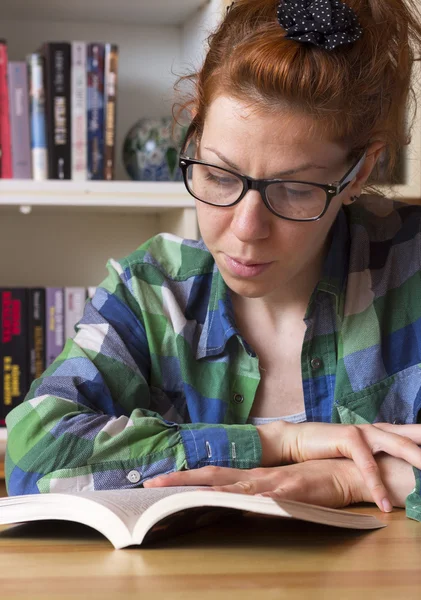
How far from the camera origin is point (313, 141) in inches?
39.9

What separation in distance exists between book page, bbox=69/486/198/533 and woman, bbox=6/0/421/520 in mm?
104

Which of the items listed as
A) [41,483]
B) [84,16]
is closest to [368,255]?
[41,483]

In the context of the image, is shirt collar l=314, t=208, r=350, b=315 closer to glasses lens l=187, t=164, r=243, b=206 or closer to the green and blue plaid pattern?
the green and blue plaid pattern

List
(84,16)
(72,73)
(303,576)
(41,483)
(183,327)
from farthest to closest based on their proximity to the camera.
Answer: (84,16) < (72,73) < (183,327) < (41,483) < (303,576)

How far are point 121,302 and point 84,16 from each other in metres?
1.11

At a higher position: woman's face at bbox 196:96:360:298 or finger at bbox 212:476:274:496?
woman's face at bbox 196:96:360:298

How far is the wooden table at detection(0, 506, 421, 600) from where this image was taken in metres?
0.58

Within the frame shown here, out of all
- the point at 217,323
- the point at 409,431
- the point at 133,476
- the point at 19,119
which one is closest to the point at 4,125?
the point at 19,119

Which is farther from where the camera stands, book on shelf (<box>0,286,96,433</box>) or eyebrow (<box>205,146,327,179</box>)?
book on shelf (<box>0,286,96,433</box>)

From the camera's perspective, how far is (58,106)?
183 cm

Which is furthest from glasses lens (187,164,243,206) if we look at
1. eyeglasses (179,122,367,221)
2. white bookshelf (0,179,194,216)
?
white bookshelf (0,179,194,216)

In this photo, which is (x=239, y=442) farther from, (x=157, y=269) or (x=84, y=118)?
(x=84, y=118)

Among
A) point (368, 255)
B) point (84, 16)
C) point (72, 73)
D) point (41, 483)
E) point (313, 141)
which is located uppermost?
point (84, 16)

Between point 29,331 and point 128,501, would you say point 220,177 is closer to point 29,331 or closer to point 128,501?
point 128,501
